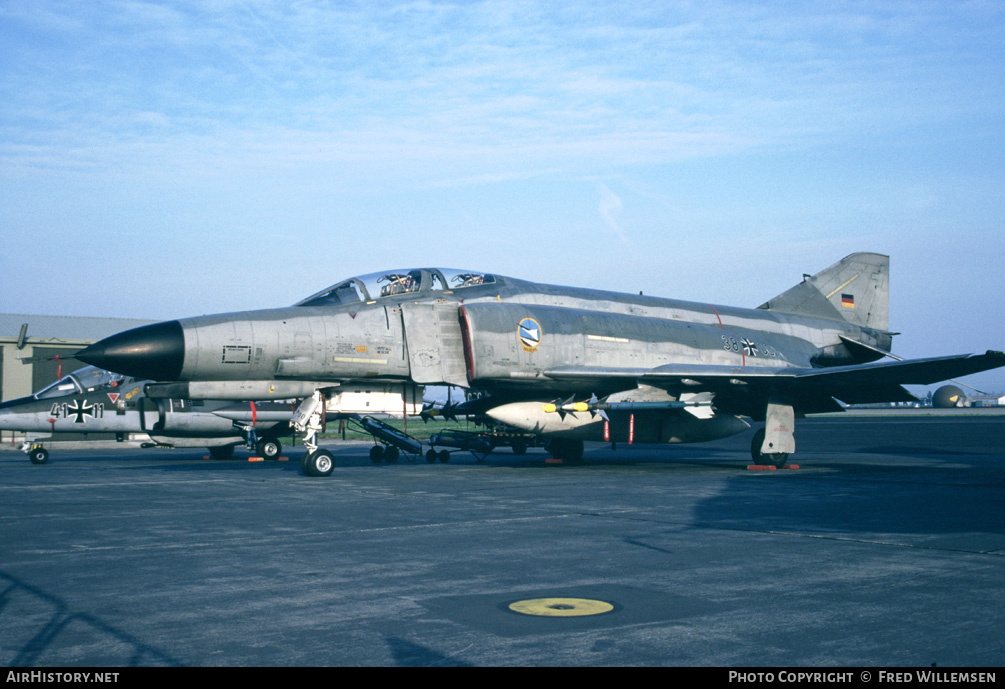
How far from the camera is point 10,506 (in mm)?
10562

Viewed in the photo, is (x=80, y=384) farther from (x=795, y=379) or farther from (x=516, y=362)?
(x=795, y=379)

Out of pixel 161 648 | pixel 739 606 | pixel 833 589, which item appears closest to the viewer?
pixel 161 648

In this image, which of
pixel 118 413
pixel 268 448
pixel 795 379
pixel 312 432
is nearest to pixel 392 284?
pixel 312 432

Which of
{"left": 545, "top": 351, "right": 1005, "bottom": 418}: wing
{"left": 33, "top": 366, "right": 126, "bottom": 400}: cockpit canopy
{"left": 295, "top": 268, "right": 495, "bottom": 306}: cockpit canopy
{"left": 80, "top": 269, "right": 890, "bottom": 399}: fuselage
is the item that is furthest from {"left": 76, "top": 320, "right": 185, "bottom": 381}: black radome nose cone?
{"left": 33, "top": 366, "right": 126, "bottom": 400}: cockpit canopy

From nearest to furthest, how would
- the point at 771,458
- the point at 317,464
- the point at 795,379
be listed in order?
the point at 317,464 → the point at 795,379 → the point at 771,458

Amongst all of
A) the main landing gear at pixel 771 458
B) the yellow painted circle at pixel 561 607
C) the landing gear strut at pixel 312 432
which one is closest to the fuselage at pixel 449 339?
the landing gear strut at pixel 312 432

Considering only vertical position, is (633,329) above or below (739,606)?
above

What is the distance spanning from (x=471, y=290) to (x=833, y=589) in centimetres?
1092

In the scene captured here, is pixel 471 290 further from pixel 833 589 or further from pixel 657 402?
pixel 833 589

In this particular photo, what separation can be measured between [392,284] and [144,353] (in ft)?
14.5

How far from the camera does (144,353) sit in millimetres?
11977

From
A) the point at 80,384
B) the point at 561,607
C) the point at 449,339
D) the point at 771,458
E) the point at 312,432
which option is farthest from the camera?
the point at 80,384
